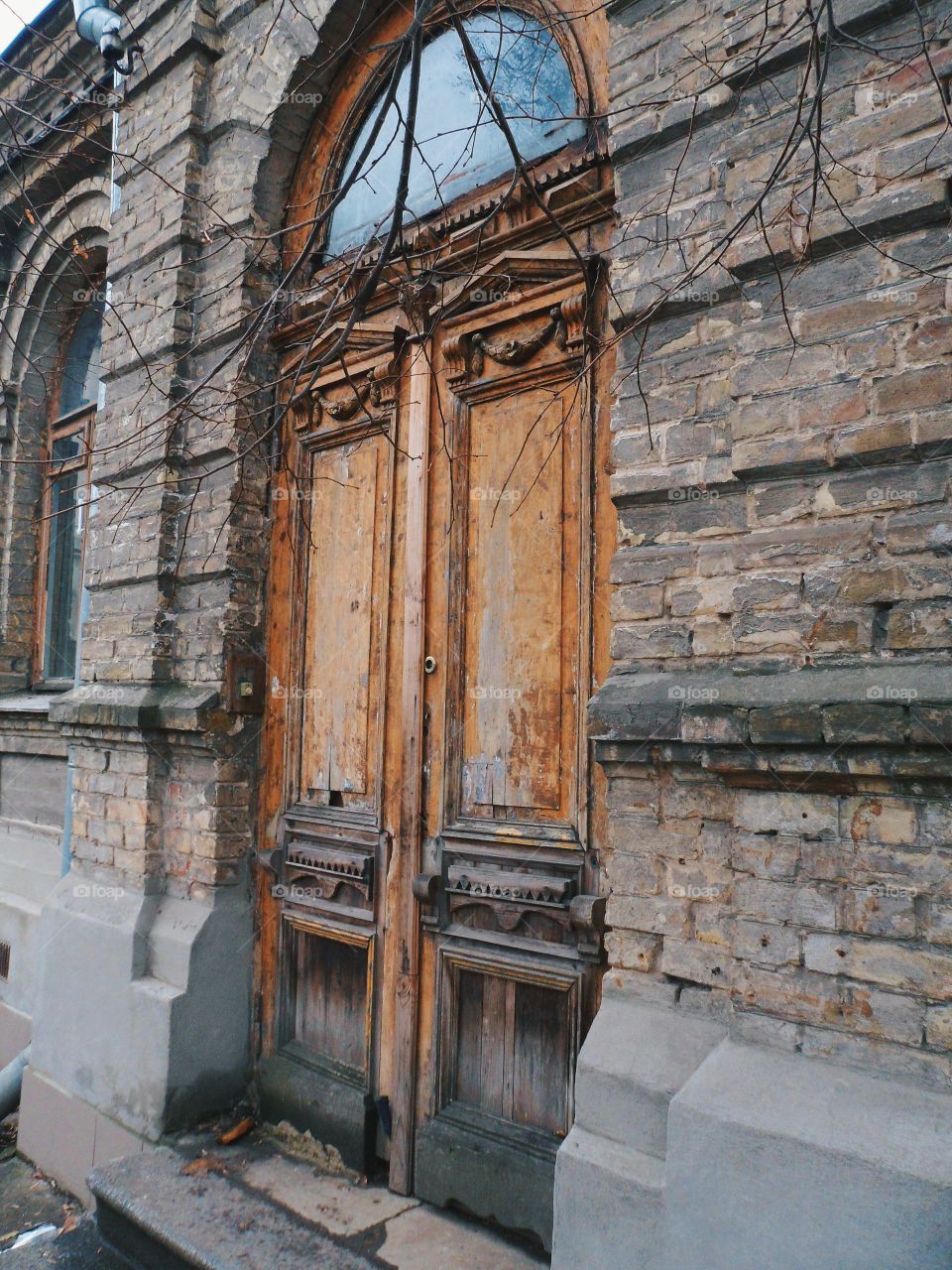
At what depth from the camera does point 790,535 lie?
211 centimetres

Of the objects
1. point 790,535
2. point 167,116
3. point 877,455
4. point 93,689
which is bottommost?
point 93,689

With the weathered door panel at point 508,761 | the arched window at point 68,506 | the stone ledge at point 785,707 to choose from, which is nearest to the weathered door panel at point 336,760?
the weathered door panel at point 508,761

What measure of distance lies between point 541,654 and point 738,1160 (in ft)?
5.20

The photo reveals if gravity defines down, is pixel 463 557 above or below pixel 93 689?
above

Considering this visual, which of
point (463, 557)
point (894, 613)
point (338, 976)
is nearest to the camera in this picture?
point (894, 613)

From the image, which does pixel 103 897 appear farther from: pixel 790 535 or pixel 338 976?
pixel 790 535

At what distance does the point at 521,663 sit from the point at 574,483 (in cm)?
67

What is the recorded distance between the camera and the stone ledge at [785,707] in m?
1.81

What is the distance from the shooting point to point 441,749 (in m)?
3.15

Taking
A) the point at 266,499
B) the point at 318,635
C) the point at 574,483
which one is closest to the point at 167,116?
the point at 266,499

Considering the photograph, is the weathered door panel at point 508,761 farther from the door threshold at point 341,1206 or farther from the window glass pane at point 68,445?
the window glass pane at point 68,445

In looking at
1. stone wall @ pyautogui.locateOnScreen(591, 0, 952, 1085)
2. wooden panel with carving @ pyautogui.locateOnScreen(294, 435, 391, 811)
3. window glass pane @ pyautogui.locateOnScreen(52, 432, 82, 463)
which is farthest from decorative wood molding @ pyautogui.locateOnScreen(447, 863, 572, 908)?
window glass pane @ pyautogui.locateOnScreen(52, 432, 82, 463)

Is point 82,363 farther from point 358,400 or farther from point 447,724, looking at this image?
point 447,724

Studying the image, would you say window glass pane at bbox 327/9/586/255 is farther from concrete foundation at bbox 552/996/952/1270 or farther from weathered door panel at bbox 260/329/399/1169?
concrete foundation at bbox 552/996/952/1270
